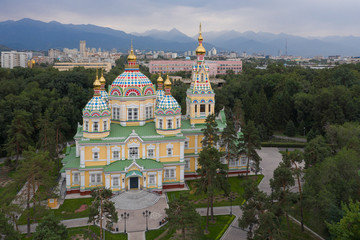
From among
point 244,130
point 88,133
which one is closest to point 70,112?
point 88,133

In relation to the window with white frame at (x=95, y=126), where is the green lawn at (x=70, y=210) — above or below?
below

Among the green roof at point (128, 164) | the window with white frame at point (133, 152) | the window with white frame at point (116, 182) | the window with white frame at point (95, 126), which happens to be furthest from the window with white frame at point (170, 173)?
the window with white frame at point (95, 126)

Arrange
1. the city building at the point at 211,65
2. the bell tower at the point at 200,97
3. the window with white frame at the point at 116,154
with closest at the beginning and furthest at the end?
1. the window with white frame at the point at 116,154
2. the bell tower at the point at 200,97
3. the city building at the point at 211,65

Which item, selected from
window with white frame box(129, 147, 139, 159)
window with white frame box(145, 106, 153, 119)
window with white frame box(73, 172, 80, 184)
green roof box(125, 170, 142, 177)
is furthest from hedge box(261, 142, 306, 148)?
window with white frame box(73, 172, 80, 184)

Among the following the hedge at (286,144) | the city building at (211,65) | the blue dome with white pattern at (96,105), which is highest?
the city building at (211,65)

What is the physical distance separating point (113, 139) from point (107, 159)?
195 cm

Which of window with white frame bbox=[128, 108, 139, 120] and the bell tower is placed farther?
the bell tower

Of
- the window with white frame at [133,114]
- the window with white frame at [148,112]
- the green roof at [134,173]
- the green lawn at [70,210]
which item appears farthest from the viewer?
the window with white frame at [148,112]

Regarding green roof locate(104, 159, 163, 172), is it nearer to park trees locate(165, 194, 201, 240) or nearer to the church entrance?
the church entrance

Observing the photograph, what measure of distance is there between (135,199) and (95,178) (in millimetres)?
4522

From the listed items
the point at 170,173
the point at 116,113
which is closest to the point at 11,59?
the point at 116,113

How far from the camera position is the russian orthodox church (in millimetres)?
28719

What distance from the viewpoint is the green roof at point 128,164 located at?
93.2ft

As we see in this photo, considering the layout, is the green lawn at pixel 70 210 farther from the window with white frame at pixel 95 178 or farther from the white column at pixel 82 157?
the white column at pixel 82 157
